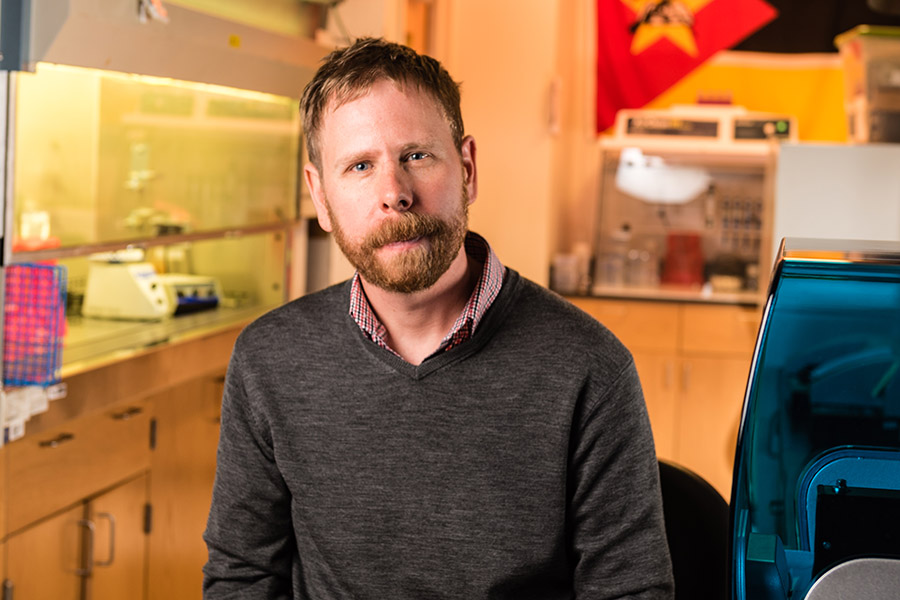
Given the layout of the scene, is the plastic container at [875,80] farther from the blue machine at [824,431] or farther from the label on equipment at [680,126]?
the blue machine at [824,431]

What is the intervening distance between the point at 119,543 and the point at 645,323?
2.90m

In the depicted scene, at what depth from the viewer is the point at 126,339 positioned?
290cm

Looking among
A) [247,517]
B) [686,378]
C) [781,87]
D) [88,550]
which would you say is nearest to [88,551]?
[88,550]

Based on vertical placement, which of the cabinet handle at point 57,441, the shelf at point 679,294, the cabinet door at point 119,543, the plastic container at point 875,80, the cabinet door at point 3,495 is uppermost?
the plastic container at point 875,80

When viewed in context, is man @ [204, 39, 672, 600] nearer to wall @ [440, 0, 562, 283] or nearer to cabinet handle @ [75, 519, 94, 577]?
cabinet handle @ [75, 519, 94, 577]

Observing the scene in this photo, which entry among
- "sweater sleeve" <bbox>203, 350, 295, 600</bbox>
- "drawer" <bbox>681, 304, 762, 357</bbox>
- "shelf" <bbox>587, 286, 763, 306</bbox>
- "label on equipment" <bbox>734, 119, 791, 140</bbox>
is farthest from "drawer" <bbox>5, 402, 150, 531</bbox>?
"label on equipment" <bbox>734, 119, 791, 140</bbox>

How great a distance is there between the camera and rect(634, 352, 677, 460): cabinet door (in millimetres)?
4766

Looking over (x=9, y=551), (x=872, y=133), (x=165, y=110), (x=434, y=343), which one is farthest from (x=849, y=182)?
(x=9, y=551)

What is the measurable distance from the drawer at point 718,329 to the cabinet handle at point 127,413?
287 centimetres

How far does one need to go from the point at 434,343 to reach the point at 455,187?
0.22 metres

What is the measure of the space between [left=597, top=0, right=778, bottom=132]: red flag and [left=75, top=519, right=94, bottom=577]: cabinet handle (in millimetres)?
3815

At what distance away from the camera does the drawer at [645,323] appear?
4785mm

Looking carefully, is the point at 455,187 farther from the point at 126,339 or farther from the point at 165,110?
the point at 165,110

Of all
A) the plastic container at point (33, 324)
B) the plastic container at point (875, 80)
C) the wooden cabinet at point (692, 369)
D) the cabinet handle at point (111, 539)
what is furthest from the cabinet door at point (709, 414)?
the plastic container at point (33, 324)
